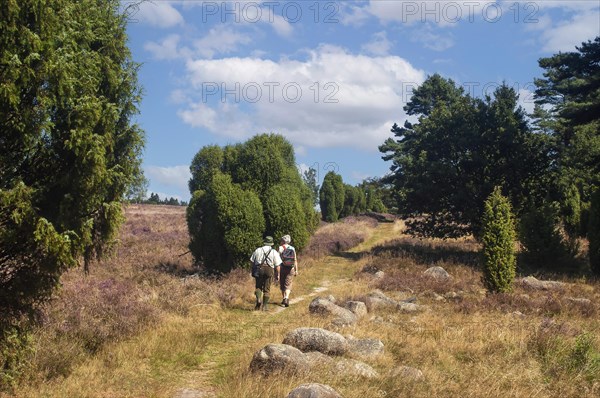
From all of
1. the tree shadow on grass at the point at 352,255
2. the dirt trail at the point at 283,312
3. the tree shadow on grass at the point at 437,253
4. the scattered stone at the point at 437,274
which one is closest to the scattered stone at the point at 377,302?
the dirt trail at the point at 283,312

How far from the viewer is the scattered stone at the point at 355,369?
6.54 meters

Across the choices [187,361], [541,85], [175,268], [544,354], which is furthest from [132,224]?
[541,85]

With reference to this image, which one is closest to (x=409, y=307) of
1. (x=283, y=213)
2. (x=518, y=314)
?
(x=518, y=314)

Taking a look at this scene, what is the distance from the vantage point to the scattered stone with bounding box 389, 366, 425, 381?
6445 millimetres

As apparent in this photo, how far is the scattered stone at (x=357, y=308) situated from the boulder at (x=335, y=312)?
0.35 m

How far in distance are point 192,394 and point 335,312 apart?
16.1 feet

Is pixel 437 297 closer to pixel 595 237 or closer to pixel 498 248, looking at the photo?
pixel 498 248

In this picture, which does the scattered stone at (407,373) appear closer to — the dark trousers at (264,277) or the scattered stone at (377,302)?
the scattered stone at (377,302)

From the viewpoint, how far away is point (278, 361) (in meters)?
6.57

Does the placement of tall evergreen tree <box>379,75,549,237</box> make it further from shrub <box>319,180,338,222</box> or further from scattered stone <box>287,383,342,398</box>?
shrub <box>319,180,338,222</box>

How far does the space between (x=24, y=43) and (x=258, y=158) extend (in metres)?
11.5

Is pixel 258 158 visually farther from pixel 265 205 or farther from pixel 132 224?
pixel 132 224

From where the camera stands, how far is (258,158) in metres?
16.9

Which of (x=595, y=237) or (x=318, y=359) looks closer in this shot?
(x=318, y=359)
